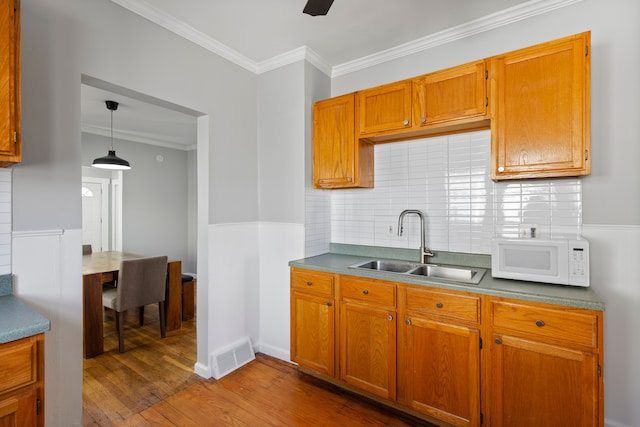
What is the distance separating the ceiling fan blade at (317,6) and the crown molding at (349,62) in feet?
4.53

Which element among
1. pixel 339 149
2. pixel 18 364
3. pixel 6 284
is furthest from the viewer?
pixel 339 149

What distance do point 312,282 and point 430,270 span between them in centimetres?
88

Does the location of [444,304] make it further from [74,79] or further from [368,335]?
[74,79]

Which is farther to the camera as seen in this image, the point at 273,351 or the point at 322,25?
the point at 273,351

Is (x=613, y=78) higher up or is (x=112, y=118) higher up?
(x=112, y=118)

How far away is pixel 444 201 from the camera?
241cm

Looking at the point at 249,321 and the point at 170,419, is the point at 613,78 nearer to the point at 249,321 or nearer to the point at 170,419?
the point at 249,321

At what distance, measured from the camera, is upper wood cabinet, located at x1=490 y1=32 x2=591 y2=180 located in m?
1.69

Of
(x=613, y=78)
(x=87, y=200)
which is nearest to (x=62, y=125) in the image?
(x=613, y=78)

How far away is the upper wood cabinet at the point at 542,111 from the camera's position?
66.6 inches

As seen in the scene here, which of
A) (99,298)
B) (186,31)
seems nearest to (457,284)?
(186,31)

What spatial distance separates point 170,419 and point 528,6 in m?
3.49

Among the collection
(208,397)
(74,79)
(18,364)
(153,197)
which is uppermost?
(74,79)

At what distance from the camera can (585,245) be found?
1655 millimetres
